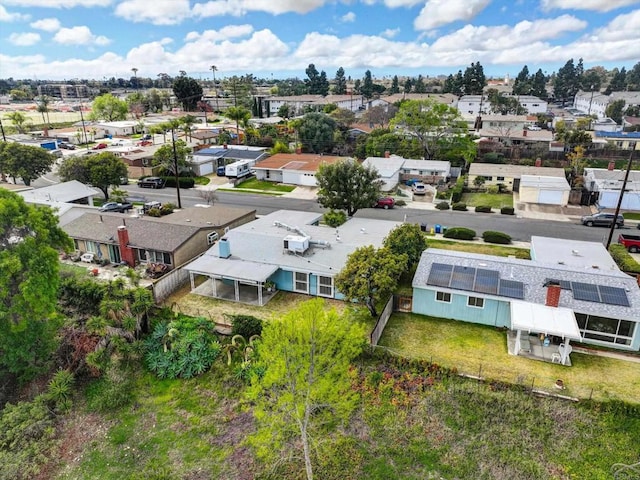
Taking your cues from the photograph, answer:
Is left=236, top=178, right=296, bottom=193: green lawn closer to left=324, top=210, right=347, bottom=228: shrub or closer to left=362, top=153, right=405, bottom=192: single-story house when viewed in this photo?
left=362, top=153, right=405, bottom=192: single-story house

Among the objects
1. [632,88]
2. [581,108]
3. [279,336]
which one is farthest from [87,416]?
[632,88]

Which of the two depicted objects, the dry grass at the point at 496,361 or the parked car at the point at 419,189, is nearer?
the dry grass at the point at 496,361

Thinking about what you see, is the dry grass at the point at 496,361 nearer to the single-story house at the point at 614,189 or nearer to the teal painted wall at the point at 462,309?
the teal painted wall at the point at 462,309

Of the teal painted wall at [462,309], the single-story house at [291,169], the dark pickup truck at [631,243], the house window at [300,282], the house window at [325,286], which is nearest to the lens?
the teal painted wall at [462,309]

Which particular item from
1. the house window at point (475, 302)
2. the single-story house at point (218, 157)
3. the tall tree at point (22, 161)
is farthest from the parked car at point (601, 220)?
the tall tree at point (22, 161)

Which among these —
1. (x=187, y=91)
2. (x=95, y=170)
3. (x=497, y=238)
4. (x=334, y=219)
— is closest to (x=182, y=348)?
(x=334, y=219)

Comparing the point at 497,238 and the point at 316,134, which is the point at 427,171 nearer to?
the point at 497,238
